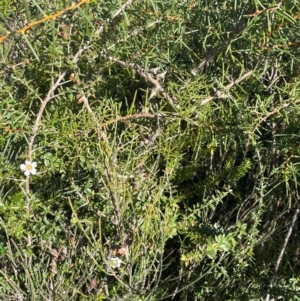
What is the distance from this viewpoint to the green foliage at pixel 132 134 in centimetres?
136

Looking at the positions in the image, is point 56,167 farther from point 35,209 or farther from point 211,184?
point 211,184

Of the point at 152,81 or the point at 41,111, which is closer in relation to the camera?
the point at 41,111

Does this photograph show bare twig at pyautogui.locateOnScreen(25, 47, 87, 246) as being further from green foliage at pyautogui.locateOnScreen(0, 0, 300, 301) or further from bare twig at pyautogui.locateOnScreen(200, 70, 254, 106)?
bare twig at pyautogui.locateOnScreen(200, 70, 254, 106)

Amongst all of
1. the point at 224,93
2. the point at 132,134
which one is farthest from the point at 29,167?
the point at 224,93

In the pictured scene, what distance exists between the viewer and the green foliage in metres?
1.36

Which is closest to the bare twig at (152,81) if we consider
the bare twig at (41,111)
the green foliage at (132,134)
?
the green foliage at (132,134)

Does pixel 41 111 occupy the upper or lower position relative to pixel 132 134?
upper

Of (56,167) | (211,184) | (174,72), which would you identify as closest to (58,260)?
(56,167)

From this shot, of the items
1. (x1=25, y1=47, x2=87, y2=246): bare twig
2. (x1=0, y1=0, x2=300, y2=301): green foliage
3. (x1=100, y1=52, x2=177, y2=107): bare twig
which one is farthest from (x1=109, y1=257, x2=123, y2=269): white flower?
(x1=100, y1=52, x2=177, y2=107): bare twig

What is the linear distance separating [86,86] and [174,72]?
274 millimetres

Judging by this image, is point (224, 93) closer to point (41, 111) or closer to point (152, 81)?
point (152, 81)

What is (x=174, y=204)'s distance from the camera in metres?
1.54

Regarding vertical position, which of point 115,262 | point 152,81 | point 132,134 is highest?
point 152,81

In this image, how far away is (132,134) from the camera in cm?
152
